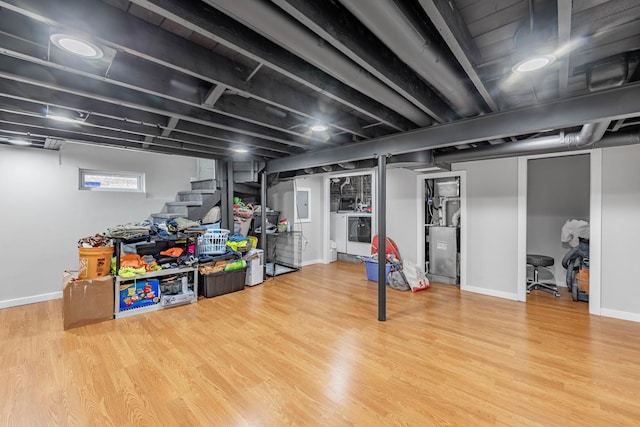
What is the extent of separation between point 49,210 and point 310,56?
4735 millimetres

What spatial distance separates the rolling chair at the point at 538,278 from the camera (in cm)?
433

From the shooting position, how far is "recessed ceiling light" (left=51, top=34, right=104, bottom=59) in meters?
1.50

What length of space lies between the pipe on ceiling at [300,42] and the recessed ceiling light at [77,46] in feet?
2.92

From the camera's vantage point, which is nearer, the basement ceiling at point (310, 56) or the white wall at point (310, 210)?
the basement ceiling at point (310, 56)

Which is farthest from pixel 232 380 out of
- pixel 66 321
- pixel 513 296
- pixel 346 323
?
pixel 513 296

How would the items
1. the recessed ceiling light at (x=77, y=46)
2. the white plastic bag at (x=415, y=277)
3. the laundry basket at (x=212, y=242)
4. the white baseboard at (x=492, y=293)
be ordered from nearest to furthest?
the recessed ceiling light at (x=77, y=46) < the white baseboard at (x=492, y=293) < the laundry basket at (x=212, y=242) < the white plastic bag at (x=415, y=277)

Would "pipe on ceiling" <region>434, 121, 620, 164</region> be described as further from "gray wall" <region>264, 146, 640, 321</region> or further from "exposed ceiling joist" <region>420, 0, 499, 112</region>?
"exposed ceiling joist" <region>420, 0, 499, 112</region>

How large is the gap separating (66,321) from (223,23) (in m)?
3.61

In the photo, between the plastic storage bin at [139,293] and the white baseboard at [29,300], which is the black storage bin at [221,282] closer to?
the plastic storage bin at [139,293]

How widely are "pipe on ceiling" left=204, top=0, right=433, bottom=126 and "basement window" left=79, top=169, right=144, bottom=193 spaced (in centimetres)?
437

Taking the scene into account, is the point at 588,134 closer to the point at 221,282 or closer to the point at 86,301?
the point at 221,282

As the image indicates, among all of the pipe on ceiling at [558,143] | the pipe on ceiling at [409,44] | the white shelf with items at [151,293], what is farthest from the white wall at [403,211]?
the white shelf with items at [151,293]

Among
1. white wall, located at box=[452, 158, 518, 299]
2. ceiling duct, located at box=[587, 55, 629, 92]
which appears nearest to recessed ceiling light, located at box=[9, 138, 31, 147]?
ceiling duct, located at box=[587, 55, 629, 92]

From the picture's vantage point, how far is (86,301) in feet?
10.7
